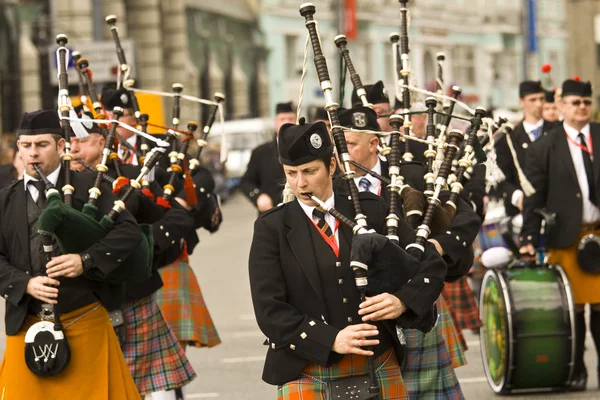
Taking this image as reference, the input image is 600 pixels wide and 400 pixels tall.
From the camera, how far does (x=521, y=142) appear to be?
35.8 feet

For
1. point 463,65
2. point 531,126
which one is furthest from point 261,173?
point 463,65

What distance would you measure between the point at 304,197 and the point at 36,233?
4.89ft

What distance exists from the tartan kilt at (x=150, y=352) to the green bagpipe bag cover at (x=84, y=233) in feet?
4.44

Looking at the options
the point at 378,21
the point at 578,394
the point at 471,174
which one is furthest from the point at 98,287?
the point at 378,21

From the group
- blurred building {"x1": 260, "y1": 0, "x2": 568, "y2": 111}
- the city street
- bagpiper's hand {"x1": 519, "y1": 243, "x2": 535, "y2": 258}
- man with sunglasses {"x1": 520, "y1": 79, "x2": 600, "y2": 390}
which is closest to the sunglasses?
man with sunglasses {"x1": 520, "y1": 79, "x2": 600, "y2": 390}

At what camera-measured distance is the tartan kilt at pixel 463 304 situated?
9844mm

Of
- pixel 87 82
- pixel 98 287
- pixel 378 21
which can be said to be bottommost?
pixel 98 287

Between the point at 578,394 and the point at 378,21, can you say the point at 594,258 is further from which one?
the point at 378,21

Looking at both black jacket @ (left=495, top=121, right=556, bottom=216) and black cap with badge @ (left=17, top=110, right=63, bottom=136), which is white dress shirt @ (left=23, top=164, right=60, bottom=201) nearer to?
black cap with badge @ (left=17, top=110, right=63, bottom=136)

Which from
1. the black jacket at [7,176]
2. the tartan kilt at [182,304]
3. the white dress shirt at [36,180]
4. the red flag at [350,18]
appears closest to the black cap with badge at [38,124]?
the white dress shirt at [36,180]

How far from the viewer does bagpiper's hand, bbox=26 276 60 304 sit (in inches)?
231

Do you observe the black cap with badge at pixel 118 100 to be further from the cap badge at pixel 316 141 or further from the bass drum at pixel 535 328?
the cap badge at pixel 316 141

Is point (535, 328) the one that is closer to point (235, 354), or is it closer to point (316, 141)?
point (235, 354)

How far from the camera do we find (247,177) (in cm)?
1138
